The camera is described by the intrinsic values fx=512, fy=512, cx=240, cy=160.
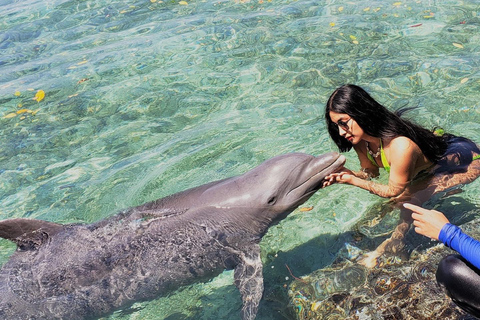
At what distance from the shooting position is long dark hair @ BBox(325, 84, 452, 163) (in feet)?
16.6

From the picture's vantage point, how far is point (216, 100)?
8.95 metres

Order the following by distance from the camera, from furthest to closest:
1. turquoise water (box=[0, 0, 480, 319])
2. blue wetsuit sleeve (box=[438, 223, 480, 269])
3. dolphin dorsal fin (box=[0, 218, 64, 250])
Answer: turquoise water (box=[0, 0, 480, 319]) → dolphin dorsal fin (box=[0, 218, 64, 250]) → blue wetsuit sleeve (box=[438, 223, 480, 269])

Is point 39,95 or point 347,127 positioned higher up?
point 347,127

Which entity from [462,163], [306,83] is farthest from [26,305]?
[306,83]

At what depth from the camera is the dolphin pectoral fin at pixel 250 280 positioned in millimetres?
5171

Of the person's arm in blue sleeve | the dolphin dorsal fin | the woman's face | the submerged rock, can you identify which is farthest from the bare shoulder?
the dolphin dorsal fin

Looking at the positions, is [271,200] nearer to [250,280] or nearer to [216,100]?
[250,280]

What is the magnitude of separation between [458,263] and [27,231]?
4233 mm

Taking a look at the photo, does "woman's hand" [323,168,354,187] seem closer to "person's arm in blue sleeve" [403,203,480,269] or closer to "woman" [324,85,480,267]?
"woman" [324,85,480,267]

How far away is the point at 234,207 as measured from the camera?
5.62 m

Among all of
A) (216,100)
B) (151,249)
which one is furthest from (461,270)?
(216,100)

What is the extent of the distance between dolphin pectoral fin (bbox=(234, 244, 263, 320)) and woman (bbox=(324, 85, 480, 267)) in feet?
3.63

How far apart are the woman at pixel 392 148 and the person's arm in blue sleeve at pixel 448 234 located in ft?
3.50

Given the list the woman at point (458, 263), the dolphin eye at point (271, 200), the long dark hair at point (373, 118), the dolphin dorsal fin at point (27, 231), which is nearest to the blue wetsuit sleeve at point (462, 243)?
the woman at point (458, 263)
